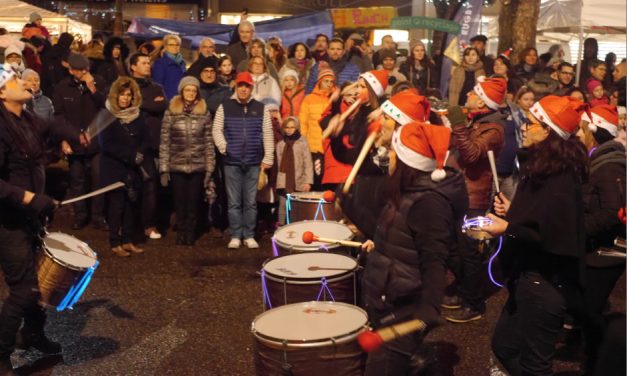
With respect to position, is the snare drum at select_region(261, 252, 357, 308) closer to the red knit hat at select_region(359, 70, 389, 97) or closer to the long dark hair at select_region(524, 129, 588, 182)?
the long dark hair at select_region(524, 129, 588, 182)

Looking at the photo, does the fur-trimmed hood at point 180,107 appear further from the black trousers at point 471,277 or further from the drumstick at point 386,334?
the drumstick at point 386,334

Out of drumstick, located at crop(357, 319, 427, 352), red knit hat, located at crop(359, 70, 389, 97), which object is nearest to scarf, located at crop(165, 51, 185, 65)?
red knit hat, located at crop(359, 70, 389, 97)

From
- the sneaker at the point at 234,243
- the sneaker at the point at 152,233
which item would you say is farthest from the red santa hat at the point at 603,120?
the sneaker at the point at 152,233

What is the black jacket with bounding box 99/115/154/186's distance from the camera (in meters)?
9.70

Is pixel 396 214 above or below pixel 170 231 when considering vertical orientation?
above

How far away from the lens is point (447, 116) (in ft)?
24.9

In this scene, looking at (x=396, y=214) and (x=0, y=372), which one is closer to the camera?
(x=396, y=214)

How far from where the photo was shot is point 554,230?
481cm

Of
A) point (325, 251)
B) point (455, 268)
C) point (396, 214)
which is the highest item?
point (396, 214)

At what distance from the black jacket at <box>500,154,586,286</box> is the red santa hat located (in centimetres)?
158

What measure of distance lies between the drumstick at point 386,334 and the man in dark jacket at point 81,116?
7.09 metres

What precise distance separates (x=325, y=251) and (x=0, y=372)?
241 centimetres

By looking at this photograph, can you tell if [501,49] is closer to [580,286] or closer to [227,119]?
[227,119]

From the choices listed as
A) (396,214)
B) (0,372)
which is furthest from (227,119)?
(396,214)
